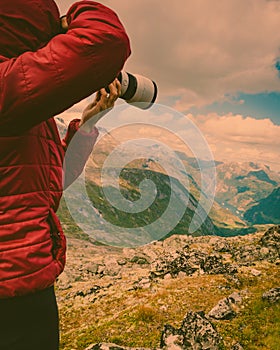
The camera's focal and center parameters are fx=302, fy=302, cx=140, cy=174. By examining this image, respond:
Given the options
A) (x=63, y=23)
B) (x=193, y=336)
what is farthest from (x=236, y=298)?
(x=63, y=23)

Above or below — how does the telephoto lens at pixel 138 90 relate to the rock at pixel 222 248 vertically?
above

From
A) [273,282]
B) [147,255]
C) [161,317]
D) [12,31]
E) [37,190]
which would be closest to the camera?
[12,31]

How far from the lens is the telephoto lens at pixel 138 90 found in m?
2.41

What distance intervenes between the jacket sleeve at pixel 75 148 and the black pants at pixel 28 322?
1.15 meters

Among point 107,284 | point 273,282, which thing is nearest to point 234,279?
point 273,282

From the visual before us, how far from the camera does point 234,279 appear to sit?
1577 centimetres

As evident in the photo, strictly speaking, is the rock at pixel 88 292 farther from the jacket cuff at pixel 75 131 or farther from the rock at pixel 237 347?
the jacket cuff at pixel 75 131

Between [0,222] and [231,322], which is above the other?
[0,222]

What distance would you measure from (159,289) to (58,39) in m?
Answer: 15.9

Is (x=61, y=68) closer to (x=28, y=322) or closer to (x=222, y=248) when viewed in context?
(x=28, y=322)

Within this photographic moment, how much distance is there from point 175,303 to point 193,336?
4672mm

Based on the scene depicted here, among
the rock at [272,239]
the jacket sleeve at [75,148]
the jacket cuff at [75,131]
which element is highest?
the jacket cuff at [75,131]

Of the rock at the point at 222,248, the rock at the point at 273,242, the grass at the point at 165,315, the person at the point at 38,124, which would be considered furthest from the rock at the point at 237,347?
the rock at the point at 222,248

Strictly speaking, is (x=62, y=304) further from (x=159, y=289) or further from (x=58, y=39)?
(x=58, y=39)
